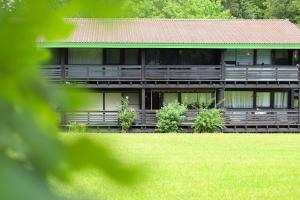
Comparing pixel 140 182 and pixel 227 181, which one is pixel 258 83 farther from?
pixel 140 182

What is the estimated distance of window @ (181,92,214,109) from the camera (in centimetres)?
2705

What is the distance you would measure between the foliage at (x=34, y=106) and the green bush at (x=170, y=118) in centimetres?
2446

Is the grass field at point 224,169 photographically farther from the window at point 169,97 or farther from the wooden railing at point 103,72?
the window at point 169,97

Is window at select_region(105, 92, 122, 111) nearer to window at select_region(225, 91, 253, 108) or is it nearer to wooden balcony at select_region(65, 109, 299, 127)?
wooden balcony at select_region(65, 109, 299, 127)

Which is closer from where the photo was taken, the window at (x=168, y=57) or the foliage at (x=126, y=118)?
the foliage at (x=126, y=118)

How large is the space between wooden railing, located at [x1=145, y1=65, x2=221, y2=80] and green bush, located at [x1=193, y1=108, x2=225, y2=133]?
1.56 meters

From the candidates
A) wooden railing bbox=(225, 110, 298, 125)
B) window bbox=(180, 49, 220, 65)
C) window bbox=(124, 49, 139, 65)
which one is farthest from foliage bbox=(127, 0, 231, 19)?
wooden railing bbox=(225, 110, 298, 125)

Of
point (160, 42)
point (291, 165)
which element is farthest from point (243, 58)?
point (291, 165)

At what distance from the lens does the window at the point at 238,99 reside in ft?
91.2

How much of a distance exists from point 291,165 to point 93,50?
14832 mm

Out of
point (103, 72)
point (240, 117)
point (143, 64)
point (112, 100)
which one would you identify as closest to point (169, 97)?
point (143, 64)

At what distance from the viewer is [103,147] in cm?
46

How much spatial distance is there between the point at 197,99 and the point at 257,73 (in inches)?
104

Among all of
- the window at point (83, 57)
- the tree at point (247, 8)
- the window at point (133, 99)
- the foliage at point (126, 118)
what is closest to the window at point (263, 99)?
the window at point (133, 99)
